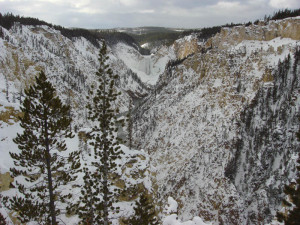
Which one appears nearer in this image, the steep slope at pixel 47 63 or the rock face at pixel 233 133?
the rock face at pixel 233 133

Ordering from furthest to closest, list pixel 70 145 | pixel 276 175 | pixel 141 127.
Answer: pixel 141 127 → pixel 276 175 → pixel 70 145

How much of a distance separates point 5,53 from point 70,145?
82.9 metres

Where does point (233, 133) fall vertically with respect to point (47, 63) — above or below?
below

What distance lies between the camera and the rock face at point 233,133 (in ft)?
208

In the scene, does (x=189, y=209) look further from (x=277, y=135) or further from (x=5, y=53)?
(x=5, y=53)

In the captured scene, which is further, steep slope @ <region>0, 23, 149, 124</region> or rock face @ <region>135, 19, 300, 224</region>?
steep slope @ <region>0, 23, 149, 124</region>

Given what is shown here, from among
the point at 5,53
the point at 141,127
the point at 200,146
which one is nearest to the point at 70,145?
the point at 200,146

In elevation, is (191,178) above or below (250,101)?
below

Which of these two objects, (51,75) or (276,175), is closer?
(276,175)

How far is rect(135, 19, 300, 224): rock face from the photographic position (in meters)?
63.4

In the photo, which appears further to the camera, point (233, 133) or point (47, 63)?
point (47, 63)

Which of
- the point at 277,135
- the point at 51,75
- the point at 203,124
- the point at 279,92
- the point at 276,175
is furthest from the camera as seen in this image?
the point at 51,75

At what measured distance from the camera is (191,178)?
2785 inches

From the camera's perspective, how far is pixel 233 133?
243 ft
